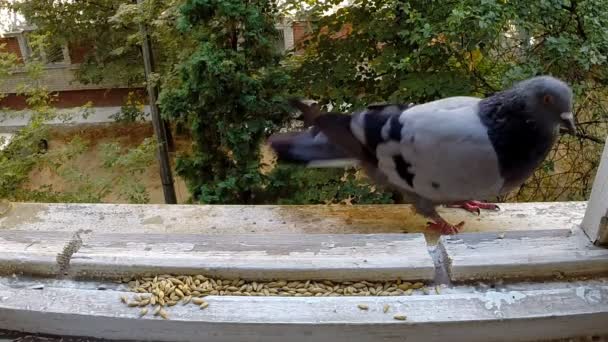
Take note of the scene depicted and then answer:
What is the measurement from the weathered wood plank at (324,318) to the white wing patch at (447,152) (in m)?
0.31

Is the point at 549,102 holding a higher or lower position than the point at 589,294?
higher

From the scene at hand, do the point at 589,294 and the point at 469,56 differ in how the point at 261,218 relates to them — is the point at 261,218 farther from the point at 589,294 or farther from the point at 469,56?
the point at 469,56

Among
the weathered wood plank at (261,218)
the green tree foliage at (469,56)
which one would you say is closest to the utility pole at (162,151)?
the green tree foliage at (469,56)

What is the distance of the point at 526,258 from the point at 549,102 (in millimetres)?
305

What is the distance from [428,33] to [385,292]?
1211 mm

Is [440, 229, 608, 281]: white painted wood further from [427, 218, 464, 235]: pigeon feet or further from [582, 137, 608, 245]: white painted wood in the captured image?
[427, 218, 464, 235]: pigeon feet

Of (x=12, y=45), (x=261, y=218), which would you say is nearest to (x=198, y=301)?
(x=261, y=218)

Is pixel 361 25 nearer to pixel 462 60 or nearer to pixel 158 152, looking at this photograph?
pixel 462 60

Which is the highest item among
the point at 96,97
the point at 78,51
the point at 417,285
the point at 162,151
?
the point at 78,51

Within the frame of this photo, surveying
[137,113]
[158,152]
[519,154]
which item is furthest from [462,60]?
[137,113]

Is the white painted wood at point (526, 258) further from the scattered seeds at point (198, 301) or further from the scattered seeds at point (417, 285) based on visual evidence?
the scattered seeds at point (198, 301)

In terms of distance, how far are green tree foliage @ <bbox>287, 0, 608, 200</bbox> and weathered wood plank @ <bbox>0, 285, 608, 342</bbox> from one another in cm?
113

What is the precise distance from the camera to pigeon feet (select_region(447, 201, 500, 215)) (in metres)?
1.24

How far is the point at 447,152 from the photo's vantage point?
105cm
